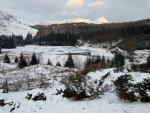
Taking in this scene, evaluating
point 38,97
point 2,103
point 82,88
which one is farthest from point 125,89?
point 2,103

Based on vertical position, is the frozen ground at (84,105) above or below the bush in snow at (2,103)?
above

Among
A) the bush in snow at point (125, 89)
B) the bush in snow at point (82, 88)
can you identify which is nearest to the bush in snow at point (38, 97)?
the bush in snow at point (82, 88)

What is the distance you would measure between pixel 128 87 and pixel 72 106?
4.56 meters

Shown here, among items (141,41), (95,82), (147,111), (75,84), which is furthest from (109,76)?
(141,41)

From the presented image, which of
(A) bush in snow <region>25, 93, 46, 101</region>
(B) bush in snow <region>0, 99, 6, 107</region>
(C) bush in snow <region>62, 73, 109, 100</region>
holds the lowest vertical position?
(B) bush in snow <region>0, 99, 6, 107</region>

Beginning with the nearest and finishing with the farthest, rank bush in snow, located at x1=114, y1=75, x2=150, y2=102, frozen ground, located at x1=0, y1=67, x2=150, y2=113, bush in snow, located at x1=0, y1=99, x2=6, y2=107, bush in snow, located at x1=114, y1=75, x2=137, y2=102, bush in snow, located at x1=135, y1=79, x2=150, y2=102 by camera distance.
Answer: frozen ground, located at x1=0, y1=67, x2=150, y2=113, bush in snow, located at x1=135, y1=79, x2=150, y2=102, bush in snow, located at x1=114, y1=75, x2=150, y2=102, bush in snow, located at x1=114, y1=75, x2=137, y2=102, bush in snow, located at x1=0, y1=99, x2=6, y2=107

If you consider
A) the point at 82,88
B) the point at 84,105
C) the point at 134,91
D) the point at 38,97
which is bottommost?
the point at 38,97

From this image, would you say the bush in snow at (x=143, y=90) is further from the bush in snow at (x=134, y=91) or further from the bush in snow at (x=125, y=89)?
the bush in snow at (x=125, y=89)

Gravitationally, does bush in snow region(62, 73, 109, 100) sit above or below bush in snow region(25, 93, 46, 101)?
above

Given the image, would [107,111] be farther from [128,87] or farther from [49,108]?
[49,108]

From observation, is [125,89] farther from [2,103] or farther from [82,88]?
[2,103]

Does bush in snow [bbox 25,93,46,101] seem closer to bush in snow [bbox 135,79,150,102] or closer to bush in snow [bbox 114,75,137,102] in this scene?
bush in snow [bbox 114,75,137,102]

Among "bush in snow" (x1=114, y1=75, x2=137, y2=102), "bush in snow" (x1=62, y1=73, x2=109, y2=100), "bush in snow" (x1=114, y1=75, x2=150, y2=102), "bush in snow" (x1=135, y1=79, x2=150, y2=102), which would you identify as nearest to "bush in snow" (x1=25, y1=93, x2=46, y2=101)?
"bush in snow" (x1=62, y1=73, x2=109, y2=100)

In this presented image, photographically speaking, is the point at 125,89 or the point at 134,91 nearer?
the point at 134,91
